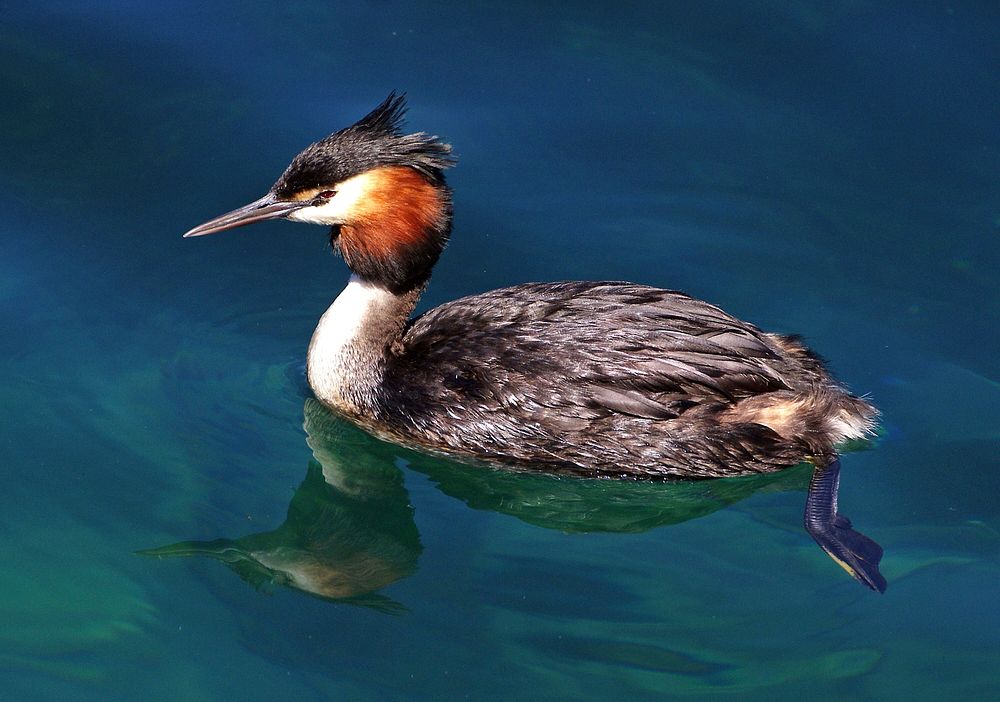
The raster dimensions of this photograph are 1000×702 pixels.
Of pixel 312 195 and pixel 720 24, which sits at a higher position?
pixel 720 24

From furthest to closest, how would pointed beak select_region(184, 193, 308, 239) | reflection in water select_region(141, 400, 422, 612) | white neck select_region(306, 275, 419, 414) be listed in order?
1. white neck select_region(306, 275, 419, 414)
2. pointed beak select_region(184, 193, 308, 239)
3. reflection in water select_region(141, 400, 422, 612)

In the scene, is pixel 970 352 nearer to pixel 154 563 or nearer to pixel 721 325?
pixel 721 325

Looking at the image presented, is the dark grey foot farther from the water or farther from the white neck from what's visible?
the white neck

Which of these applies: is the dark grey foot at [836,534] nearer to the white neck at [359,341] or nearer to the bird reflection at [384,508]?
the bird reflection at [384,508]

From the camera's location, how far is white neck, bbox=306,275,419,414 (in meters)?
7.11

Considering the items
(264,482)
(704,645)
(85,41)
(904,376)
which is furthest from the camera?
(85,41)

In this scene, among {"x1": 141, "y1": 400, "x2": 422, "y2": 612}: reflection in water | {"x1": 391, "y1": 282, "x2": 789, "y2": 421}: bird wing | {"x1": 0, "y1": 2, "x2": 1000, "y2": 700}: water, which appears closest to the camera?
{"x1": 0, "y1": 2, "x2": 1000, "y2": 700}: water

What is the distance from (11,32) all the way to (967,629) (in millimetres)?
7003

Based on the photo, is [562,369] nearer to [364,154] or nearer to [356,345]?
[356,345]

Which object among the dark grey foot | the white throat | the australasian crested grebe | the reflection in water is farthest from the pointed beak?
the dark grey foot

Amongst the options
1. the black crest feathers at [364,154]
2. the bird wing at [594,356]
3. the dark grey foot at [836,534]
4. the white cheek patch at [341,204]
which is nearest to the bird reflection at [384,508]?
the dark grey foot at [836,534]

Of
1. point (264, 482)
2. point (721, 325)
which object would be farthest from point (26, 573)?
point (721, 325)

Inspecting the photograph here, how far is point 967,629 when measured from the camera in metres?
6.00

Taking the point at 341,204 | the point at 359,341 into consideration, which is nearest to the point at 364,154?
the point at 341,204
